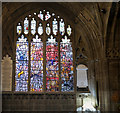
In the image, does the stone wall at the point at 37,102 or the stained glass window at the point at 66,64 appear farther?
the stained glass window at the point at 66,64

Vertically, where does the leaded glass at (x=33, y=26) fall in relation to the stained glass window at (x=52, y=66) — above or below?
above

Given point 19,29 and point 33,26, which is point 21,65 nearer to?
point 19,29

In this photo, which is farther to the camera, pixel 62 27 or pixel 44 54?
pixel 62 27

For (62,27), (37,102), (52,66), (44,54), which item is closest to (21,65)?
(44,54)

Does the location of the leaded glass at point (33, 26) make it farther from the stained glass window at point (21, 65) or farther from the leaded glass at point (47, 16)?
the leaded glass at point (47, 16)

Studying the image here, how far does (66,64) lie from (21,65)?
2.91 m

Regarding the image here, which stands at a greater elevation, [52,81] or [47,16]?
[47,16]

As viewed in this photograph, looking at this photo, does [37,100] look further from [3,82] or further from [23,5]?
[23,5]

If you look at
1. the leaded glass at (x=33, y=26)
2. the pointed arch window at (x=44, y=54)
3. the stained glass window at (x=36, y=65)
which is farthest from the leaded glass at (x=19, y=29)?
the stained glass window at (x=36, y=65)

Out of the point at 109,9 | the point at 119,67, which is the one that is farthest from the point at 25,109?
the point at 109,9

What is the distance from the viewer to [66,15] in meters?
16.2

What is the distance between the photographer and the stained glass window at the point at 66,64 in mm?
15648

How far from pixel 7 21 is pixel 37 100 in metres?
5.37

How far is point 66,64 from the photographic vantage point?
625 inches
